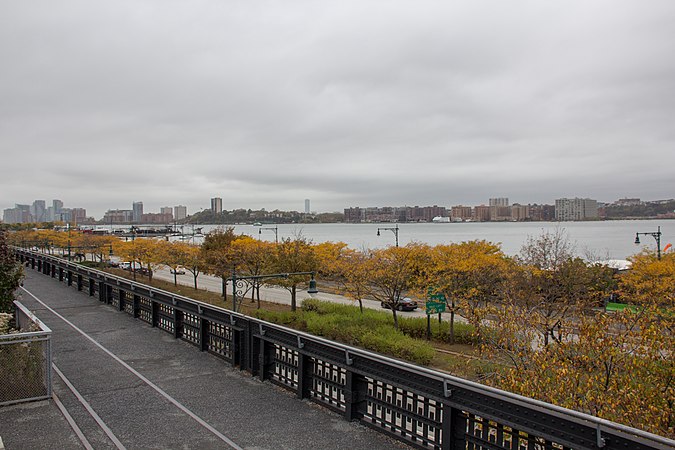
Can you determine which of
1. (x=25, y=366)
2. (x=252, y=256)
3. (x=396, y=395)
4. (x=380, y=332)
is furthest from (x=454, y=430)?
(x=252, y=256)

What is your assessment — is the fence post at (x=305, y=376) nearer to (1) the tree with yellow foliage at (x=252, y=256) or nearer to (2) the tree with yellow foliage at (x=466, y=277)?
(2) the tree with yellow foliage at (x=466, y=277)

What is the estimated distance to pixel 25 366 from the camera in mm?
8391

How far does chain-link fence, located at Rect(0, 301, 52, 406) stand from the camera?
27.0 feet

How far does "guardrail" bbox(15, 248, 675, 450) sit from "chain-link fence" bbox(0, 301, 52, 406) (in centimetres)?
348

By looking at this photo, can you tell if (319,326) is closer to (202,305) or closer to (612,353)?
(202,305)

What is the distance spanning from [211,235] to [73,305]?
103 ft

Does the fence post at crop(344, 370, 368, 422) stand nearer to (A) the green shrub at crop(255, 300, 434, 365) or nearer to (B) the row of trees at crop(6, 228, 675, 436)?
(B) the row of trees at crop(6, 228, 675, 436)

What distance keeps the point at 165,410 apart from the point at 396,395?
388cm

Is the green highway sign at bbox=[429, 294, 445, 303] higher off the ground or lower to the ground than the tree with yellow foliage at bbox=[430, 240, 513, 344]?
lower

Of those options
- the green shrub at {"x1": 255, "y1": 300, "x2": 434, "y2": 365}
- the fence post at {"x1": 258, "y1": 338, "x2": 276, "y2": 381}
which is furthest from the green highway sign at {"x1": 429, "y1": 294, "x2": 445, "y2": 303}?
the fence post at {"x1": 258, "y1": 338, "x2": 276, "y2": 381}

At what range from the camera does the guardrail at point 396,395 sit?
493 centimetres

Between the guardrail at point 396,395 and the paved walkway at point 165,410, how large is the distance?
0.31m

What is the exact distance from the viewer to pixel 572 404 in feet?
26.5

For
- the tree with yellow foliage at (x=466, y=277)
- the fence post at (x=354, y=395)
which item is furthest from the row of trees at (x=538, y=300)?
the fence post at (x=354, y=395)
